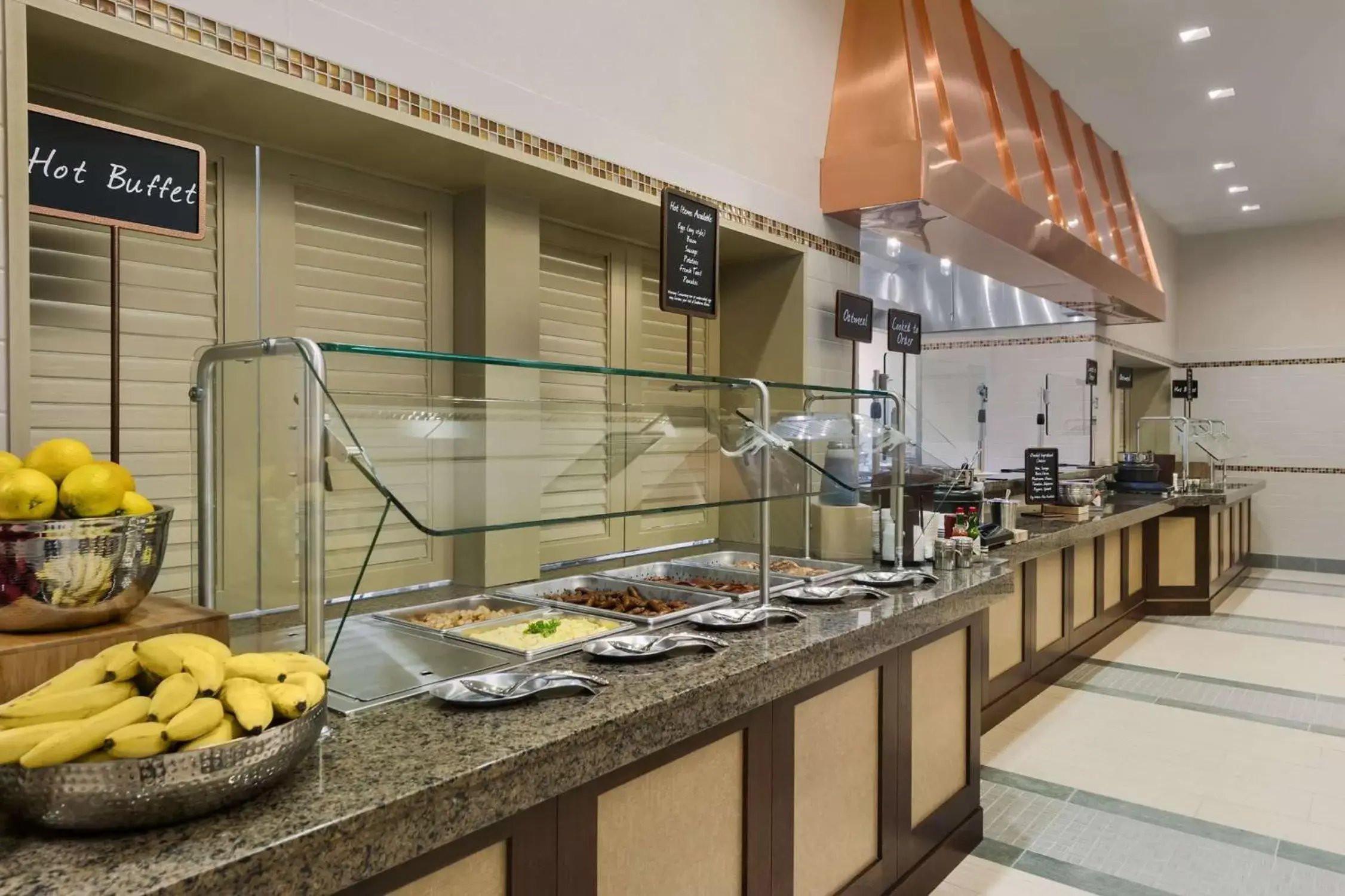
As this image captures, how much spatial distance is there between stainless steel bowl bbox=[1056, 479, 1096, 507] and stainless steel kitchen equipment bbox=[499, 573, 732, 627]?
11.4 ft

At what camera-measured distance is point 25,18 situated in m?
1.77

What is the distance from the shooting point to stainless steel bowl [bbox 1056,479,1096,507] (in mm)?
5504

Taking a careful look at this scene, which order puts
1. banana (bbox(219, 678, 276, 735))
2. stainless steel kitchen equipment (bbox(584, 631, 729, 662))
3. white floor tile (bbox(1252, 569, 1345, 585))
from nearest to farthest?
banana (bbox(219, 678, 276, 735)) < stainless steel kitchen equipment (bbox(584, 631, 729, 662)) < white floor tile (bbox(1252, 569, 1345, 585))

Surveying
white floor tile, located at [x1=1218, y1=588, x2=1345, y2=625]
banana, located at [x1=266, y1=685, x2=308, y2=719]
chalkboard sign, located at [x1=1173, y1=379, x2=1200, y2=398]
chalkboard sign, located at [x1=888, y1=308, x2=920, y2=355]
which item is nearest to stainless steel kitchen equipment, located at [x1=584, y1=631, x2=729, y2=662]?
banana, located at [x1=266, y1=685, x2=308, y2=719]

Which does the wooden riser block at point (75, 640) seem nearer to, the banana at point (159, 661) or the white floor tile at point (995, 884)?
the banana at point (159, 661)

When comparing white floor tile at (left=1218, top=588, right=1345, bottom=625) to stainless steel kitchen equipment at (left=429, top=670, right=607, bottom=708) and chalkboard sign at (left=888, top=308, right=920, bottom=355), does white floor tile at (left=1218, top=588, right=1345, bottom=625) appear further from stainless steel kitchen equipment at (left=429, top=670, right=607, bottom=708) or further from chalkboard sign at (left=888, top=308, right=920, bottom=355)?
stainless steel kitchen equipment at (left=429, top=670, right=607, bottom=708)

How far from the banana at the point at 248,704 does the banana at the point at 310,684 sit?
0.15ft

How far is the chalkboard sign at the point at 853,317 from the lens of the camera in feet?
14.2

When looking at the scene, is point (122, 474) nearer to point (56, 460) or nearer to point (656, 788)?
point (56, 460)

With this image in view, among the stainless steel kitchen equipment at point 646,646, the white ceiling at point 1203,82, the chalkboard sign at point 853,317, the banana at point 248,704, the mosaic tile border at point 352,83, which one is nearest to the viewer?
the banana at point 248,704

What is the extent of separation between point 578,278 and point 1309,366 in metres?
9.32

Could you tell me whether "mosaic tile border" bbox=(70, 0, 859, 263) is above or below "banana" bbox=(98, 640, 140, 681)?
above

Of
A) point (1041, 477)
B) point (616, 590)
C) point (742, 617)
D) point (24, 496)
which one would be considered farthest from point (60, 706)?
point (1041, 477)

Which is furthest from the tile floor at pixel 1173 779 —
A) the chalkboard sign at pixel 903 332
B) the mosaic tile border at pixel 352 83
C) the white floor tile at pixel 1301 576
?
the white floor tile at pixel 1301 576
